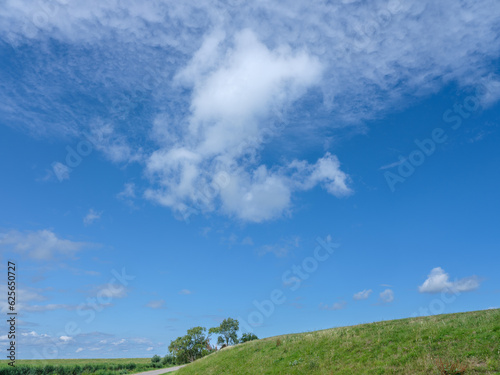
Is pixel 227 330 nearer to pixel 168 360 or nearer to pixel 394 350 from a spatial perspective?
pixel 168 360

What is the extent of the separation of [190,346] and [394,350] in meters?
76.8

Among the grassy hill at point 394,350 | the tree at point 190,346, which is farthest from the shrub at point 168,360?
the grassy hill at point 394,350

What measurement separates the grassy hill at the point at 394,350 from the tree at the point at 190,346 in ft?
197

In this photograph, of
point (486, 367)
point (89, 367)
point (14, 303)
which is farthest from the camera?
point (89, 367)

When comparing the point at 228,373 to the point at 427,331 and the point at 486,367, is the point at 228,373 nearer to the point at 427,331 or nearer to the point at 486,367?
the point at 427,331

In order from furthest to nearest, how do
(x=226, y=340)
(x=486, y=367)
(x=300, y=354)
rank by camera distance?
(x=226, y=340) → (x=300, y=354) → (x=486, y=367)

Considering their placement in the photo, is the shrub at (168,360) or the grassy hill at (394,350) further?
the shrub at (168,360)

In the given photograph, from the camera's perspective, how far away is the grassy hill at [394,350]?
16983mm

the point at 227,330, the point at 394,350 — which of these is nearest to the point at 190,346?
the point at 227,330

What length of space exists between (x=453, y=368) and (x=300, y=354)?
13.3 m

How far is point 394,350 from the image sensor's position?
20500mm

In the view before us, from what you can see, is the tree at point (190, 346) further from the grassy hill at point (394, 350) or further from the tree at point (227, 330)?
the grassy hill at point (394, 350)

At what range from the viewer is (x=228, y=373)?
101 feet

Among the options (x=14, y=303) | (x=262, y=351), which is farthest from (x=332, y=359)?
Answer: (x=14, y=303)
